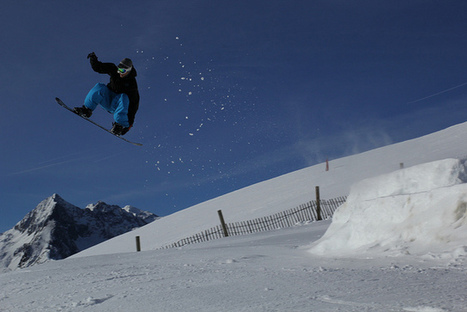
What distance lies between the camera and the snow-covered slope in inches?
912

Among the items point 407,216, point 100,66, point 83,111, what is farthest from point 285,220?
point 100,66

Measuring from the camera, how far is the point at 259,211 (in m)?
23.1

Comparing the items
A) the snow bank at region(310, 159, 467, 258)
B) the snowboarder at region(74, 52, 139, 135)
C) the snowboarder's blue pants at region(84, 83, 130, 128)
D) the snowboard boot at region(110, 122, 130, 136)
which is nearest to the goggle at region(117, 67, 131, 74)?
the snowboarder at region(74, 52, 139, 135)

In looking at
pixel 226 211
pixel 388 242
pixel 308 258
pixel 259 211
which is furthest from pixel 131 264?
pixel 226 211

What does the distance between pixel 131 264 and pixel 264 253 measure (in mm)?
1754

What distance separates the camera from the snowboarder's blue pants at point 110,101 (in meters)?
5.91

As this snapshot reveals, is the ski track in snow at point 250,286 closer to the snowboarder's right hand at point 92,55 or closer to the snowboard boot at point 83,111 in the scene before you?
the snowboard boot at point 83,111

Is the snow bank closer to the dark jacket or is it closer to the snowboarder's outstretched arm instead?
the dark jacket

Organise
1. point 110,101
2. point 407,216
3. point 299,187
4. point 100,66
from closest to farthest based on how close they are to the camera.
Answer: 1. point 407,216
2. point 100,66
3. point 110,101
4. point 299,187

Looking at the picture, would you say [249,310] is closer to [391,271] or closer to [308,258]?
[391,271]

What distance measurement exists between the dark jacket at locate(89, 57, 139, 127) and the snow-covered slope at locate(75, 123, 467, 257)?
16.3 meters

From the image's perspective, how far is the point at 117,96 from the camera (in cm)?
599

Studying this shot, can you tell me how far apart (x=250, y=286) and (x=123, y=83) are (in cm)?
379

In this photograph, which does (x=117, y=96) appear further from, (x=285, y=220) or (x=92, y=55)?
(x=285, y=220)
